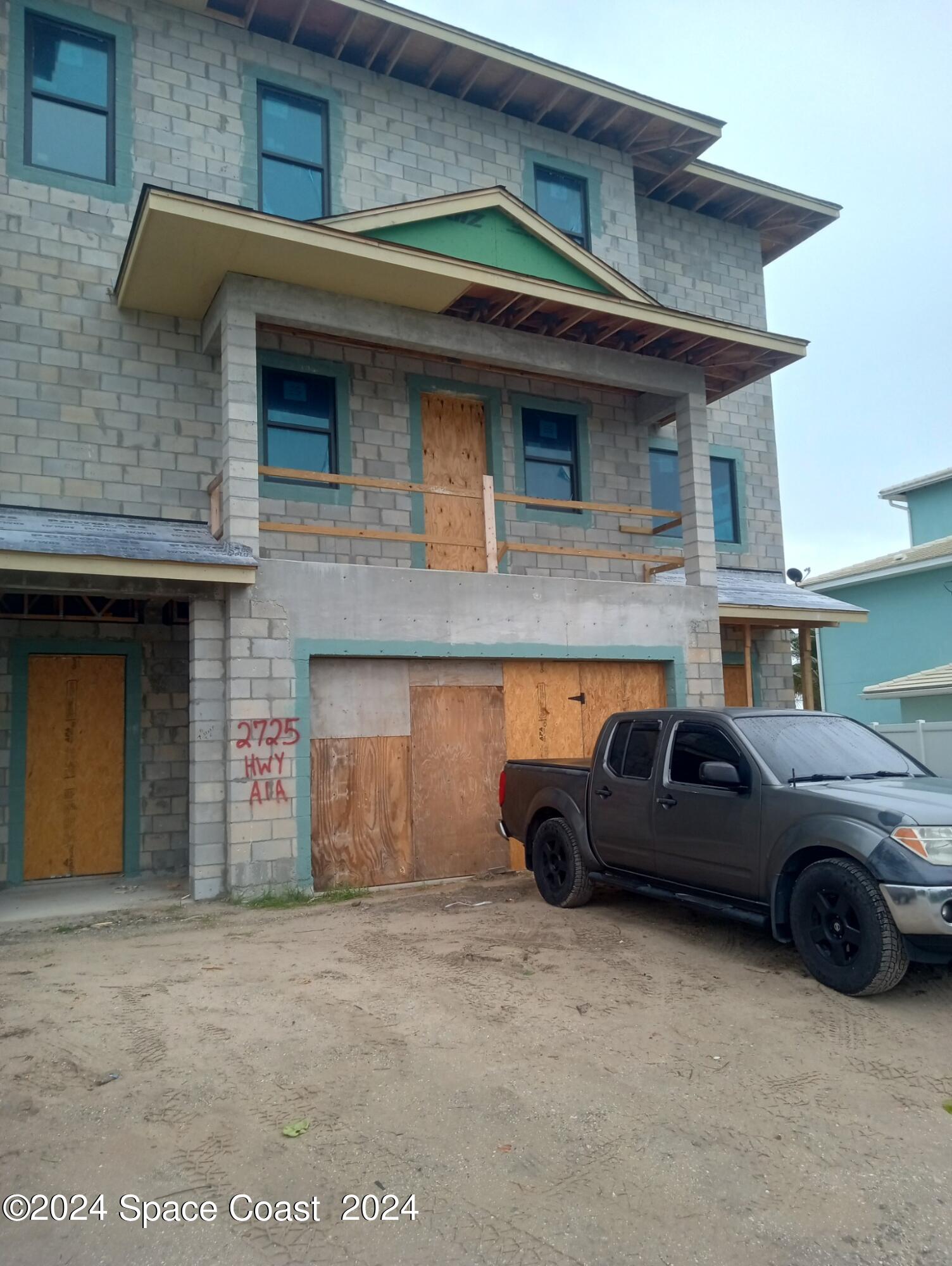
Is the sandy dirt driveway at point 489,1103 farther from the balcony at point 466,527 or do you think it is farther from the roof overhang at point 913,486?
the roof overhang at point 913,486

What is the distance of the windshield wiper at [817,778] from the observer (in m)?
6.33

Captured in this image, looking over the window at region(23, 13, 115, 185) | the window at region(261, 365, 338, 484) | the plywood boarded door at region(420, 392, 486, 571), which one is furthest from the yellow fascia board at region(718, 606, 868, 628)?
the window at region(23, 13, 115, 185)

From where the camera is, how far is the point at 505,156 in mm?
13414

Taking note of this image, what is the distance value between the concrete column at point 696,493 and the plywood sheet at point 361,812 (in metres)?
4.66

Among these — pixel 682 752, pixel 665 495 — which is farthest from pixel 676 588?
pixel 682 752

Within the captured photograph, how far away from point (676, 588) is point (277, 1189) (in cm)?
961

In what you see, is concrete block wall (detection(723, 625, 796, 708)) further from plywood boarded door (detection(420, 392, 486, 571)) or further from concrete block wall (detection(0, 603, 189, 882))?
concrete block wall (detection(0, 603, 189, 882))

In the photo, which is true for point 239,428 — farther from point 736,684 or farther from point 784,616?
point 736,684

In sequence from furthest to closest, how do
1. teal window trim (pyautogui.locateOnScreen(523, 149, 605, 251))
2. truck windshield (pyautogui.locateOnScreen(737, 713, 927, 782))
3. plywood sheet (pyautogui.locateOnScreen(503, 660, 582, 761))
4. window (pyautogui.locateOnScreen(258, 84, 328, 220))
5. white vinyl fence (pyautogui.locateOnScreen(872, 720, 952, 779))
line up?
white vinyl fence (pyautogui.locateOnScreen(872, 720, 952, 779)), teal window trim (pyautogui.locateOnScreen(523, 149, 605, 251)), window (pyautogui.locateOnScreen(258, 84, 328, 220)), plywood sheet (pyautogui.locateOnScreen(503, 660, 582, 761)), truck windshield (pyautogui.locateOnScreen(737, 713, 927, 782))

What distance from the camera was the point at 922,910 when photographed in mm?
5195

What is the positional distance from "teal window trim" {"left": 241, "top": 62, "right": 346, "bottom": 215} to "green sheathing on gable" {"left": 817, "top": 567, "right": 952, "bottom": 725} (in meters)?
16.6

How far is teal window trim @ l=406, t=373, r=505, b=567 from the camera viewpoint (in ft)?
40.0

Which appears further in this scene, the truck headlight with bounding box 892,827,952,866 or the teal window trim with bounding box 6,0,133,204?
the teal window trim with bounding box 6,0,133,204

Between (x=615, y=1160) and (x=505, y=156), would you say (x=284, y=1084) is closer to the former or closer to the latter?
(x=615, y=1160)
